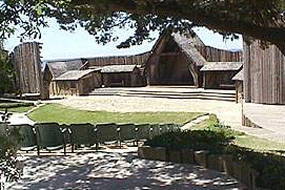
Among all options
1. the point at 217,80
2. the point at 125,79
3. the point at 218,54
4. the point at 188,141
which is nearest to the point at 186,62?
the point at 218,54

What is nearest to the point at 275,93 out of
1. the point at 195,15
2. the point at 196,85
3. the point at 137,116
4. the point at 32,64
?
the point at 137,116

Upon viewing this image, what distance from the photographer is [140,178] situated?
9055 mm

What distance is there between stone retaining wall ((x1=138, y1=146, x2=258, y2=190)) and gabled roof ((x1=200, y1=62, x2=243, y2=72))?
923 inches

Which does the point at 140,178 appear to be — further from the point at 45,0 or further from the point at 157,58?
the point at 157,58

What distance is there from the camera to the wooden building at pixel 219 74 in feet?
112

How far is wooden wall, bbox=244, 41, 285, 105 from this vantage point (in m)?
22.9

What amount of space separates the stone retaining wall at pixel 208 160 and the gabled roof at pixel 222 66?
23432 millimetres

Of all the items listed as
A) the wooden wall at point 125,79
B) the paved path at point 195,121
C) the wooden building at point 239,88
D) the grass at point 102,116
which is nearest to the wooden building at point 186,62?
the wooden wall at point 125,79

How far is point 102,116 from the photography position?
24.9m

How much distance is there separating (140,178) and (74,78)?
3056cm

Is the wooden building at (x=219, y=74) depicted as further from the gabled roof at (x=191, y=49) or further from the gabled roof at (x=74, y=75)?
the gabled roof at (x=74, y=75)

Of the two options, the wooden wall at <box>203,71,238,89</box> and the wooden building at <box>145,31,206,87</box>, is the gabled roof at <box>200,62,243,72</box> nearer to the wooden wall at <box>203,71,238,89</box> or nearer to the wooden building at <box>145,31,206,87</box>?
the wooden wall at <box>203,71,238,89</box>

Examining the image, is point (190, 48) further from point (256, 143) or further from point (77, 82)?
point (256, 143)

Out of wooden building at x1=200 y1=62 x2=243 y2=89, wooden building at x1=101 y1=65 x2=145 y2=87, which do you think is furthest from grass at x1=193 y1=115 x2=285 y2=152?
wooden building at x1=101 y1=65 x2=145 y2=87
